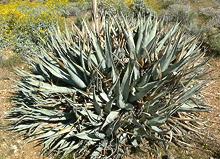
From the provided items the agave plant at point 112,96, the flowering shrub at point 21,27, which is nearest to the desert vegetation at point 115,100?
the agave plant at point 112,96

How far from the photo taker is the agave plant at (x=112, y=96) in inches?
195

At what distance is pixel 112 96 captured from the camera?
5098mm

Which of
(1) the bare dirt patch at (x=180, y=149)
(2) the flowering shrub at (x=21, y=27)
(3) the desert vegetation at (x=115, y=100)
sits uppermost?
(3) the desert vegetation at (x=115, y=100)

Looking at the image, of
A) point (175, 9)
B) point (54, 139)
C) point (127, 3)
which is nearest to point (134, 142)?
point (54, 139)

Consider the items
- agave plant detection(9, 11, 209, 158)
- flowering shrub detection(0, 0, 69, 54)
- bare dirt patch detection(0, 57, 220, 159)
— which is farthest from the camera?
flowering shrub detection(0, 0, 69, 54)

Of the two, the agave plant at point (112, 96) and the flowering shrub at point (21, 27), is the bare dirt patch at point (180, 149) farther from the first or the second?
the flowering shrub at point (21, 27)

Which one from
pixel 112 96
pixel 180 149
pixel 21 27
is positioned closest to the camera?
pixel 112 96

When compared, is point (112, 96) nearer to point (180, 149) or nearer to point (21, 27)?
point (180, 149)

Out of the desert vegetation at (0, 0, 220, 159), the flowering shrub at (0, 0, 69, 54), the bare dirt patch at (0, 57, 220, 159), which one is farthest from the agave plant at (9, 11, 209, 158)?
the flowering shrub at (0, 0, 69, 54)

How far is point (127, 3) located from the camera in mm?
14352

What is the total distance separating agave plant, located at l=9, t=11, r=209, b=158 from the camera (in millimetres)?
4965

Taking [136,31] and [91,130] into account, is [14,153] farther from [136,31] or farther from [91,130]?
[136,31]

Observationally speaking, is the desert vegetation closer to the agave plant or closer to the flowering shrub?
the agave plant

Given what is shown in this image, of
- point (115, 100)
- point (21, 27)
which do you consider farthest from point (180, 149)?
point (21, 27)
